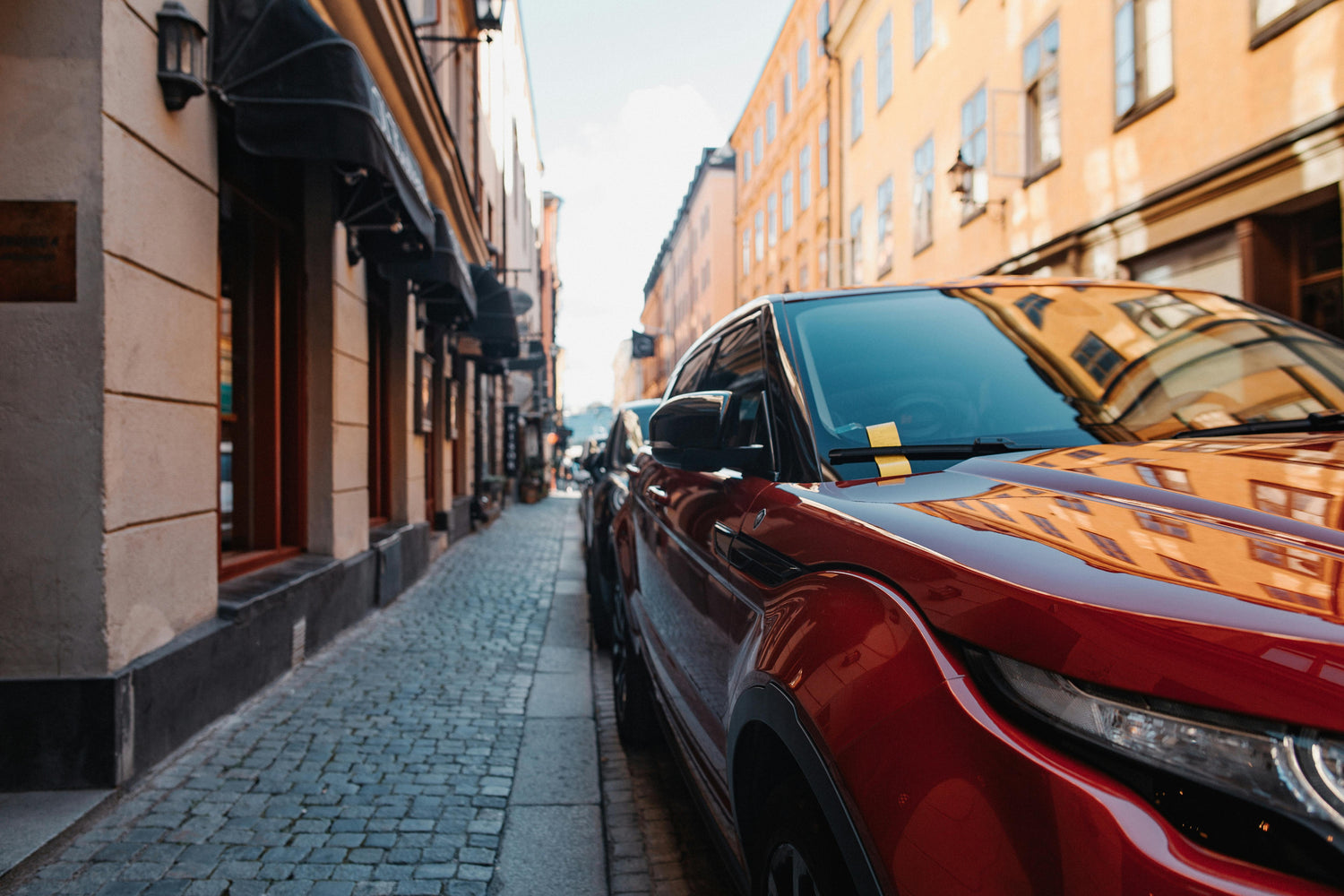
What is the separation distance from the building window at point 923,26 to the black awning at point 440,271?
1091 centimetres

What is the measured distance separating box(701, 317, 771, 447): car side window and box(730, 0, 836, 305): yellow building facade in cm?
2048

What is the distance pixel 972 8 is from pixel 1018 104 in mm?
2631

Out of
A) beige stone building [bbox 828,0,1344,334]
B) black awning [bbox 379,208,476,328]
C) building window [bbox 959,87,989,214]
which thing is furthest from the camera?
building window [bbox 959,87,989,214]

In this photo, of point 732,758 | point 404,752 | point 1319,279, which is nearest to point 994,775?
point 732,758

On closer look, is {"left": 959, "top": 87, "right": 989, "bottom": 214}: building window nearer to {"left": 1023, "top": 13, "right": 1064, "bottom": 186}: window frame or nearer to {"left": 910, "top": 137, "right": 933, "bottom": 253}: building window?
{"left": 1023, "top": 13, "right": 1064, "bottom": 186}: window frame

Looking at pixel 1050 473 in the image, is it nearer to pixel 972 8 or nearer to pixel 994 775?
pixel 994 775

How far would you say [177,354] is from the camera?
4.30 metres

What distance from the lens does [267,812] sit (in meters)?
3.38

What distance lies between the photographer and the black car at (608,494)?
529cm

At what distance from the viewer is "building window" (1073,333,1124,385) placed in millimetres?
2281

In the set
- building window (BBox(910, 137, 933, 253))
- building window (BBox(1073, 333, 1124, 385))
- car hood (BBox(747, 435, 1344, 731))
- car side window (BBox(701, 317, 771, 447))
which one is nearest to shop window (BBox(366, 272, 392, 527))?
car side window (BBox(701, 317, 771, 447))

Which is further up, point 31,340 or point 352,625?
point 31,340

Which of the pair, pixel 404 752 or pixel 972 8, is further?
pixel 972 8

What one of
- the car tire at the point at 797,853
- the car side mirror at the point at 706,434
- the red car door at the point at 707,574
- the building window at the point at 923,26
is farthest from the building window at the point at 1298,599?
the building window at the point at 923,26
